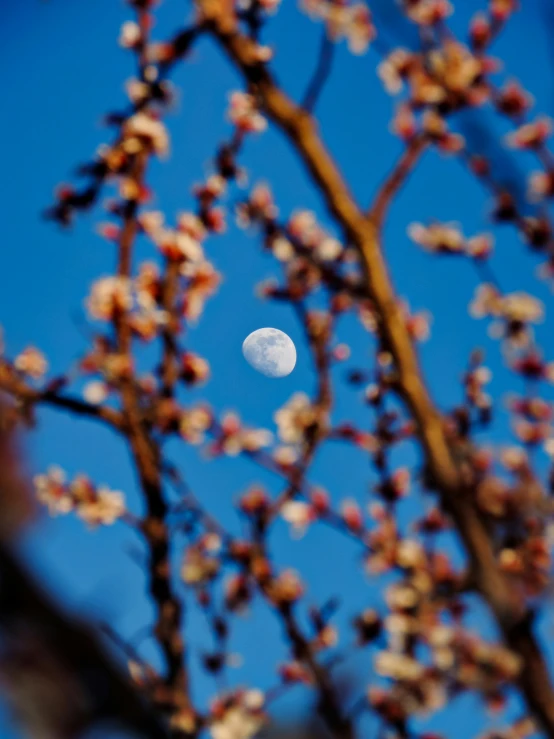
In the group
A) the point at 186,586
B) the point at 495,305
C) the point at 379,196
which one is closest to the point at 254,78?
the point at 379,196

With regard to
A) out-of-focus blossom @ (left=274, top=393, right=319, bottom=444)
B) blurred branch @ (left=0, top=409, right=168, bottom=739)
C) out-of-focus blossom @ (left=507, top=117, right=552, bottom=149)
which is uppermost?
out-of-focus blossom @ (left=507, top=117, right=552, bottom=149)

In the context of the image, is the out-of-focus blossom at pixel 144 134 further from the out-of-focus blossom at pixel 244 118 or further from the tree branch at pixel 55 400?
the tree branch at pixel 55 400

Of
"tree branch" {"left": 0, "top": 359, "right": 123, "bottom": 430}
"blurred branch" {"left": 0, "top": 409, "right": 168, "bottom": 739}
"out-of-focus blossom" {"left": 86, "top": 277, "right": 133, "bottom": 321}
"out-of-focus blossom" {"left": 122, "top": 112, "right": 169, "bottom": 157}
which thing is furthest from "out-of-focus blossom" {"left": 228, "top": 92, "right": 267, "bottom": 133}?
"blurred branch" {"left": 0, "top": 409, "right": 168, "bottom": 739}

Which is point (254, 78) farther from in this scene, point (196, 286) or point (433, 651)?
point (433, 651)

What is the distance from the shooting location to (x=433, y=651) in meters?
3.49

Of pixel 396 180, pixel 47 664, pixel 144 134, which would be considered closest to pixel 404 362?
pixel 396 180

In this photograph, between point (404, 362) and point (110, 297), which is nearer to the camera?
point (404, 362)

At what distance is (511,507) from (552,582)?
1.24 feet

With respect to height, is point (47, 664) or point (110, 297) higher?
point (110, 297)

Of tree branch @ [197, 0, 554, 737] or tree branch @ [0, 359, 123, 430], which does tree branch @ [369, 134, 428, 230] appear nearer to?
tree branch @ [197, 0, 554, 737]

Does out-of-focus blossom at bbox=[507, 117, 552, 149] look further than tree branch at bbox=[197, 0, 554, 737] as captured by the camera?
Yes

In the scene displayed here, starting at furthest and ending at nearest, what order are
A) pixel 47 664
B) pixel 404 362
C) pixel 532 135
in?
1. pixel 532 135
2. pixel 404 362
3. pixel 47 664

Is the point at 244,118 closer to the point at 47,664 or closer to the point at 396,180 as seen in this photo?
the point at 396,180

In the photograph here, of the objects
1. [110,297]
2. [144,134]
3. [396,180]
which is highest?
[144,134]
